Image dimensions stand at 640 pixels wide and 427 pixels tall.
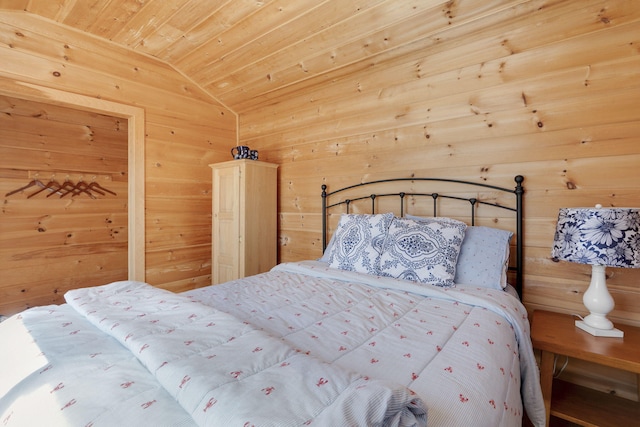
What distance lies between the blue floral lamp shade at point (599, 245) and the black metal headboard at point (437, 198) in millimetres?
371

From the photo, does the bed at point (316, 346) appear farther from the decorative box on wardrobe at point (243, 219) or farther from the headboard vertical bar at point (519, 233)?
the decorative box on wardrobe at point (243, 219)

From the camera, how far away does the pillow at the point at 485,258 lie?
1.68m

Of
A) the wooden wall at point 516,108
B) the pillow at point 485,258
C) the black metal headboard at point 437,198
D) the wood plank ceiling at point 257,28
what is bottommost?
the pillow at point 485,258

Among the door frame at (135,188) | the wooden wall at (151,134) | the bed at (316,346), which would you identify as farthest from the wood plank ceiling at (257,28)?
the bed at (316,346)

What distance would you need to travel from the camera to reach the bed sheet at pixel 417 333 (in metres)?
0.82

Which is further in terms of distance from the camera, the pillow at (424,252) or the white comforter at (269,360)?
the pillow at (424,252)

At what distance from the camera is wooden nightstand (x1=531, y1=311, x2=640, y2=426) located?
4.07ft

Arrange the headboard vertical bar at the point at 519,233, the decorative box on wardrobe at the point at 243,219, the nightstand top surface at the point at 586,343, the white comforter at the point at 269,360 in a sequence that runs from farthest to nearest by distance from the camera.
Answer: the decorative box on wardrobe at the point at 243,219 → the headboard vertical bar at the point at 519,233 → the nightstand top surface at the point at 586,343 → the white comforter at the point at 269,360

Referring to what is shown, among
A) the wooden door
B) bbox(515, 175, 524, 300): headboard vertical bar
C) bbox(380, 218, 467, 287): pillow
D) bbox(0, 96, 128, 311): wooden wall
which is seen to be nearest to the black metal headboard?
bbox(515, 175, 524, 300): headboard vertical bar

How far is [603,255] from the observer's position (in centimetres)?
130

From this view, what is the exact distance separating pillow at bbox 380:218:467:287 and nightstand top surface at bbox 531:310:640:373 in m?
0.46

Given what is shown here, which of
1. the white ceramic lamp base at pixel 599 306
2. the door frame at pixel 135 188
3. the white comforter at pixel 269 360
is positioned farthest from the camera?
the door frame at pixel 135 188

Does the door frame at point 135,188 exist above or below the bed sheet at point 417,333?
above

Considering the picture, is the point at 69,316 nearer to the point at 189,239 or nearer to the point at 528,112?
the point at 189,239
